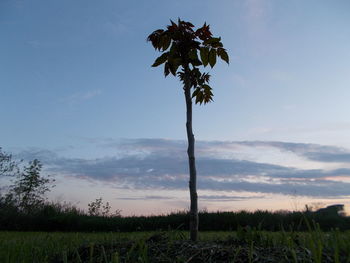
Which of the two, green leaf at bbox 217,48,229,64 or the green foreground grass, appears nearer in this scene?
the green foreground grass

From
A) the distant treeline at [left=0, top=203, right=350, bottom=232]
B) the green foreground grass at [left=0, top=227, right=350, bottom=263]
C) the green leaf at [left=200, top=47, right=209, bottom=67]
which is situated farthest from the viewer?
the distant treeline at [left=0, top=203, right=350, bottom=232]

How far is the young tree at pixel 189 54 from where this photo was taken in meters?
4.99

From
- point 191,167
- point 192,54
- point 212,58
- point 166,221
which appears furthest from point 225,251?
point 166,221

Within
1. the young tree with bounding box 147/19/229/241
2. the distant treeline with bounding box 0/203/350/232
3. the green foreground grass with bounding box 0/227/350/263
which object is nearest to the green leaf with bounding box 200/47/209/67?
the young tree with bounding box 147/19/229/241

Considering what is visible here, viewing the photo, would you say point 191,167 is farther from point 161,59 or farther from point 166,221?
point 166,221

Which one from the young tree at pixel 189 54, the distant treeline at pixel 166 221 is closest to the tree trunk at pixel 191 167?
the young tree at pixel 189 54

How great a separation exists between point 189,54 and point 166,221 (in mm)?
9817

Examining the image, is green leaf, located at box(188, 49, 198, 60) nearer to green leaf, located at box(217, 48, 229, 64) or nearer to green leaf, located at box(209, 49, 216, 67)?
green leaf, located at box(209, 49, 216, 67)

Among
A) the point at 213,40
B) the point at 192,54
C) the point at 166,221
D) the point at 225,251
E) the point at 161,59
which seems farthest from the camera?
the point at 166,221

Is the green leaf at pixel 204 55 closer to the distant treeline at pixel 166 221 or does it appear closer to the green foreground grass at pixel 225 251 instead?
the green foreground grass at pixel 225 251

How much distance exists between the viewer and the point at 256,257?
10.7 feet

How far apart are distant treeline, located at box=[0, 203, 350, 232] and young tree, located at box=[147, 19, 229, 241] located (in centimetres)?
836

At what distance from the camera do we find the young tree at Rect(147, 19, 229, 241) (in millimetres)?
4988

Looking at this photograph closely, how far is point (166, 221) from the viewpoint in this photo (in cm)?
1363
